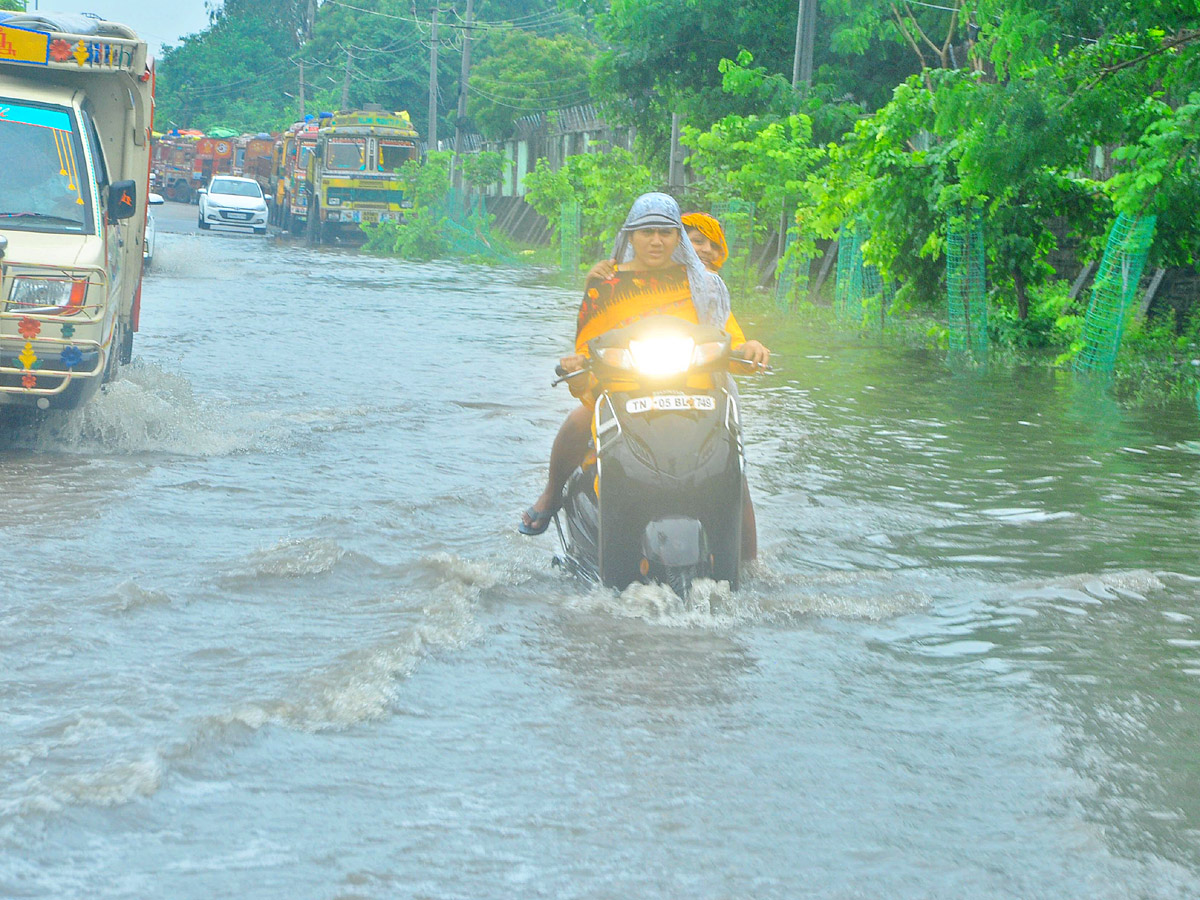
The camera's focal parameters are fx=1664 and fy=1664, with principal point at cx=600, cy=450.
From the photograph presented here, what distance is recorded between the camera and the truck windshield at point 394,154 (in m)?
40.6

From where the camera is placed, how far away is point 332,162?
40.4 metres

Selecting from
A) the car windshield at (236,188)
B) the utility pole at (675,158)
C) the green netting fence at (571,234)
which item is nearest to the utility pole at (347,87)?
the car windshield at (236,188)

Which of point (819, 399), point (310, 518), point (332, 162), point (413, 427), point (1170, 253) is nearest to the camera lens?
point (310, 518)

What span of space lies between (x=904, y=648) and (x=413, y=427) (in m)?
5.54

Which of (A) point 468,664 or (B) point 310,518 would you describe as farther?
(B) point 310,518

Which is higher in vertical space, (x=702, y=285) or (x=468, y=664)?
(x=702, y=285)

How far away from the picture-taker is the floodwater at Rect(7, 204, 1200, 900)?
3.59m

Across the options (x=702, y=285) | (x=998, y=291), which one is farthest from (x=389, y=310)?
(x=702, y=285)

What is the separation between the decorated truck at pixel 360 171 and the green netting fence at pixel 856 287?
21.2 m

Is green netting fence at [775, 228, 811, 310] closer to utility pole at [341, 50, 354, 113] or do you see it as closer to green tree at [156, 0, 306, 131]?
utility pole at [341, 50, 354, 113]

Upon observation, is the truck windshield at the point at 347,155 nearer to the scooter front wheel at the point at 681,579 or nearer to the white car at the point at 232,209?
the white car at the point at 232,209

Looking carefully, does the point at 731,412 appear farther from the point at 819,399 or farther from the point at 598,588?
the point at 819,399

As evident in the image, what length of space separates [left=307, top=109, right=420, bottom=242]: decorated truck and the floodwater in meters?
30.8

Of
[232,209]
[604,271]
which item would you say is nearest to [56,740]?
[604,271]
